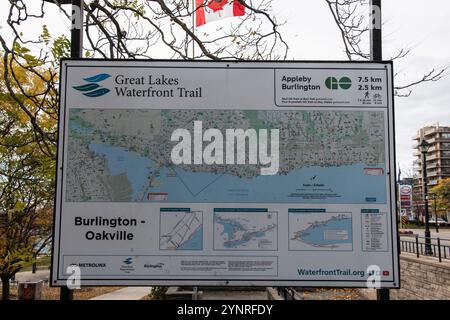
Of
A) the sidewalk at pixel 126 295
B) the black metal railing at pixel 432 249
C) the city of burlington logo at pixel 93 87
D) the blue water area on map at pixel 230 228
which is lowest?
the sidewalk at pixel 126 295

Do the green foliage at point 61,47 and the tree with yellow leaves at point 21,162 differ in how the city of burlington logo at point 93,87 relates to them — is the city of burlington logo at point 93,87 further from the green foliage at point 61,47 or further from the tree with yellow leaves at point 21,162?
the tree with yellow leaves at point 21,162

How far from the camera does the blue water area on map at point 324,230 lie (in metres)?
3.34

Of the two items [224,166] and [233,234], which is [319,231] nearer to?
[233,234]

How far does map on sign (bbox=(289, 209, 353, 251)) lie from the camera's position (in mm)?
3340

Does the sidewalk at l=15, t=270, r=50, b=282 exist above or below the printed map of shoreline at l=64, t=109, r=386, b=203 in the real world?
below

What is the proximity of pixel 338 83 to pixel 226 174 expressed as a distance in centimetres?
133

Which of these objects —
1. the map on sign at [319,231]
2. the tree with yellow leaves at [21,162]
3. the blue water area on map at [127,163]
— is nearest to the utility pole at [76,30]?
the blue water area on map at [127,163]

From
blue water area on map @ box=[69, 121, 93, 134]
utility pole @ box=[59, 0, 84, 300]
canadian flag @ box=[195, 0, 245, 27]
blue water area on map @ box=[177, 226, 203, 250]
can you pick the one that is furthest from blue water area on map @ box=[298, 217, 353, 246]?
canadian flag @ box=[195, 0, 245, 27]

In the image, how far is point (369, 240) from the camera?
334 centimetres

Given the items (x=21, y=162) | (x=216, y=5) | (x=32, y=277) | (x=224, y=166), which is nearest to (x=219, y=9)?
(x=216, y=5)

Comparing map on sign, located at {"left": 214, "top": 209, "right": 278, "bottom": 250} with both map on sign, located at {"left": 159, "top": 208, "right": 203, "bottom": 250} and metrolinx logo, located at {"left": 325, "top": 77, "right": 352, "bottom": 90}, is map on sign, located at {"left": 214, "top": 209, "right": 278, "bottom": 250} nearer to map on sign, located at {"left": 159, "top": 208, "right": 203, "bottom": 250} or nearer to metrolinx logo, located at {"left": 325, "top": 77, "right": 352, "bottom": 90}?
map on sign, located at {"left": 159, "top": 208, "right": 203, "bottom": 250}

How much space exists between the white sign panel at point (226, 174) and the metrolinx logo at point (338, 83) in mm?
13
